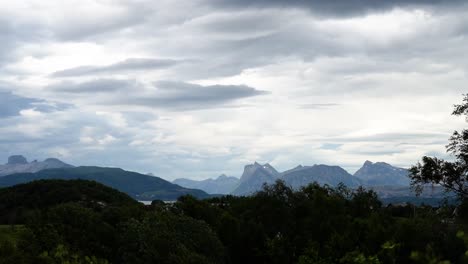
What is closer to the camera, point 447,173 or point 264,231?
point 447,173

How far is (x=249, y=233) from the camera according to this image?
114m

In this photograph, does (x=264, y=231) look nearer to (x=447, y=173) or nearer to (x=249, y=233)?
(x=249, y=233)

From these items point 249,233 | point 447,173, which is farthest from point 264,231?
point 447,173

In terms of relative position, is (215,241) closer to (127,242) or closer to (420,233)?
(127,242)

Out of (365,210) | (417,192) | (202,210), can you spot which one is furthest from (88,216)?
(365,210)

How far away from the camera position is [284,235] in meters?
111

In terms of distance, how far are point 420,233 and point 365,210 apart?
3337 centimetres

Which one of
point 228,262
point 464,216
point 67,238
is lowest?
point 228,262

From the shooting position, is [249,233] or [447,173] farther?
[249,233]

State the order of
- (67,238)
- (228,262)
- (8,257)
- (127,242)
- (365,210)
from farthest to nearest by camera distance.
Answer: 1. (365,210)
2. (228,262)
3. (67,238)
4. (127,242)
5. (8,257)

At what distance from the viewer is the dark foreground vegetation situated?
238 ft

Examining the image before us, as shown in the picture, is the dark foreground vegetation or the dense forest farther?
the dark foreground vegetation

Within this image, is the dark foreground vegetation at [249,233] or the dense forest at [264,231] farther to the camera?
the dark foreground vegetation at [249,233]

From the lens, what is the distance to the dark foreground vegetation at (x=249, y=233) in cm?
7250
